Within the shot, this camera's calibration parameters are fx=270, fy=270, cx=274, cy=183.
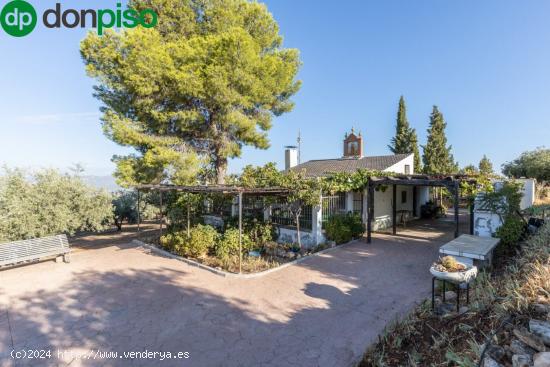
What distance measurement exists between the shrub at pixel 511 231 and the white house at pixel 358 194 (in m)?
5.51

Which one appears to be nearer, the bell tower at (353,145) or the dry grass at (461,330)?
the dry grass at (461,330)

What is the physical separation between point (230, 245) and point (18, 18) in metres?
9.60

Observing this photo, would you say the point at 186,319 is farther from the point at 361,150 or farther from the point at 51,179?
the point at 361,150

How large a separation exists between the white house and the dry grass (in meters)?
6.32

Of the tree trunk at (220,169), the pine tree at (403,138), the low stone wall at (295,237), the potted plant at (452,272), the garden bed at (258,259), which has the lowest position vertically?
the garden bed at (258,259)

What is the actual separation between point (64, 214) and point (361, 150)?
53.8ft

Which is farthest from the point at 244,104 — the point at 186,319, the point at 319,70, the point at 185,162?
the point at 186,319

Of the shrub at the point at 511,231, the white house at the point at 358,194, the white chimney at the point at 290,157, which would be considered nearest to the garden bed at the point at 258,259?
the white house at the point at 358,194

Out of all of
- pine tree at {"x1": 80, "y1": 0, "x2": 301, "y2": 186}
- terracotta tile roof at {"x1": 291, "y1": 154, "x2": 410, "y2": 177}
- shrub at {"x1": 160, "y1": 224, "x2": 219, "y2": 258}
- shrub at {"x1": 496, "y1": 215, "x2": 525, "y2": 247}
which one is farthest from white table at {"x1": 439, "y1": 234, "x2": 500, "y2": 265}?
pine tree at {"x1": 80, "y1": 0, "x2": 301, "y2": 186}

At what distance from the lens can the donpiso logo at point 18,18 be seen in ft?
26.6

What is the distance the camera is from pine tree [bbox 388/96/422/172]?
27.6 m

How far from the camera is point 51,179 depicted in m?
11.0

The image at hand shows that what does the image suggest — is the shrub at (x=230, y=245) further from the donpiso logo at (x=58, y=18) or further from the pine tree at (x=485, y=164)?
the pine tree at (x=485, y=164)

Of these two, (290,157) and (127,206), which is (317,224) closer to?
(290,157)
